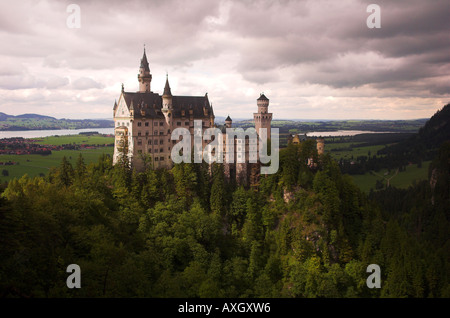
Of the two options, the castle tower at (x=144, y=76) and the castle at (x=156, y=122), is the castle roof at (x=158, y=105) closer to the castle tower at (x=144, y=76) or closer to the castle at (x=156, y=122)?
the castle at (x=156, y=122)

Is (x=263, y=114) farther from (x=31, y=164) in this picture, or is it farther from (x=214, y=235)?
(x=31, y=164)

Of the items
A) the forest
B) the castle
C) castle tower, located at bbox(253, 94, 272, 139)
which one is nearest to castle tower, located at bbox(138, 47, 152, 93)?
the castle

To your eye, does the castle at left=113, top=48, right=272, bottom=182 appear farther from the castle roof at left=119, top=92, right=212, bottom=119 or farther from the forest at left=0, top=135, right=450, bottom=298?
the forest at left=0, top=135, right=450, bottom=298

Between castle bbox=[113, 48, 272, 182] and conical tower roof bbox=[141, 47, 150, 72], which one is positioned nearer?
castle bbox=[113, 48, 272, 182]

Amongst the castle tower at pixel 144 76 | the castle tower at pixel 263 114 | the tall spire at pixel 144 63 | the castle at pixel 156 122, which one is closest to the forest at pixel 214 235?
the castle at pixel 156 122

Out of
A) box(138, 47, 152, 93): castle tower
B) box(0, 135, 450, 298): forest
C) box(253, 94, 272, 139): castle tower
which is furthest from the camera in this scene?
box(138, 47, 152, 93): castle tower

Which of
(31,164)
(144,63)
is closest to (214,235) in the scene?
(144,63)
